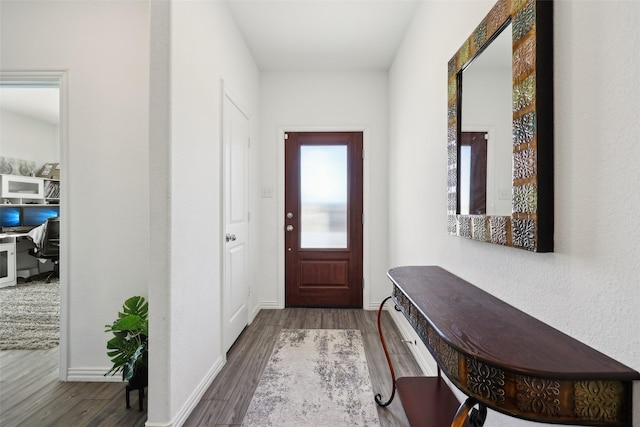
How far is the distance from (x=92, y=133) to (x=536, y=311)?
2584mm

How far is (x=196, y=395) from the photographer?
177cm

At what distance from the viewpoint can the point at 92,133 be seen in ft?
6.54

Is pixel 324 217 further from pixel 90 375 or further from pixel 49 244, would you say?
A: pixel 49 244

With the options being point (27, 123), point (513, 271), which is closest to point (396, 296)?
point (513, 271)

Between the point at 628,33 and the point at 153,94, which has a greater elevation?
the point at 153,94

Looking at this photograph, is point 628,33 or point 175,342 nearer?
point 628,33

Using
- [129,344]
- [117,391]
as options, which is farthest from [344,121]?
[117,391]

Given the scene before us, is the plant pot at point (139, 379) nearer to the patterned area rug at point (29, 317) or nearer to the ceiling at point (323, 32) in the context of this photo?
the patterned area rug at point (29, 317)

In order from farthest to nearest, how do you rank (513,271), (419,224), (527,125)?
(419,224)
(513,271)
(527,125)

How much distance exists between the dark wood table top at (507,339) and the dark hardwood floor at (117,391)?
92 centimetres

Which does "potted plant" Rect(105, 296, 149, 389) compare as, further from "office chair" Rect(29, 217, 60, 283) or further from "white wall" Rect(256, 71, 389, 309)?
"office chair" Rect(29, 217, 60, 283)

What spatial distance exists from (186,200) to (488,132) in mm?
1542

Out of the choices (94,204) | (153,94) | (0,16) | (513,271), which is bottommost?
(513,271)

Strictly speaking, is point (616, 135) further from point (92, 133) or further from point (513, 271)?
point (92, 133)
